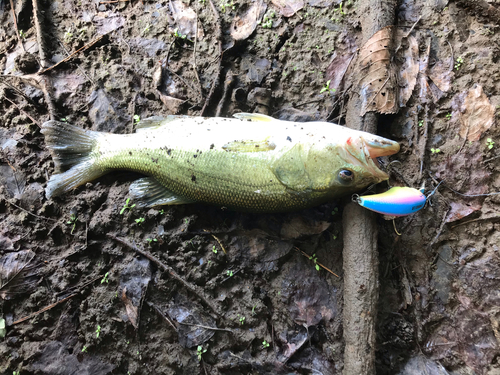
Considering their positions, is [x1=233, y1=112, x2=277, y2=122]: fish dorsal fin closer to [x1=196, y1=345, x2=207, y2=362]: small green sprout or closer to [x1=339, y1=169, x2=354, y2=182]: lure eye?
[x1=339, y1=169, x2=354, y2=182]: lure eye

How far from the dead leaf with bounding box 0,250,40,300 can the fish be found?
73 centimetres

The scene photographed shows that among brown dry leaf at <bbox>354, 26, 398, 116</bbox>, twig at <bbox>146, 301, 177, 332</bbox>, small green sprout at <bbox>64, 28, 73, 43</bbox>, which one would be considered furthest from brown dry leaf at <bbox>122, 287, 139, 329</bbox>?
small green sprout at <bbox>64, 28, 73, 43</bbox>

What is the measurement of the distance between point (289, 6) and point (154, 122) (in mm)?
2089

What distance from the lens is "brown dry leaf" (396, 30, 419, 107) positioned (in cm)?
308

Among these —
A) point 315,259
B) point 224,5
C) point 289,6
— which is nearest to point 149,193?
point 315,259

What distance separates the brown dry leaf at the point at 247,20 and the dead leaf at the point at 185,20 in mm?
425

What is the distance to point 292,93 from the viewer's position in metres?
3.36

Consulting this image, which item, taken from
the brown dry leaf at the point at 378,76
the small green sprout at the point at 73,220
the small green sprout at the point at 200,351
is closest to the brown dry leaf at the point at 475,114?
the brown dry leaf at the point at 378,76

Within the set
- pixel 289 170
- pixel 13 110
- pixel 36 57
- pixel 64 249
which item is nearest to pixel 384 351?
pixel 289 170

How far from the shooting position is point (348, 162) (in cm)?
262

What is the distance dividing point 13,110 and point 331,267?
4.13m

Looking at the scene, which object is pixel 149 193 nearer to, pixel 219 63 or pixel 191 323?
pixel 191 323

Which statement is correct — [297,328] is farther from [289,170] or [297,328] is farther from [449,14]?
[449,14]

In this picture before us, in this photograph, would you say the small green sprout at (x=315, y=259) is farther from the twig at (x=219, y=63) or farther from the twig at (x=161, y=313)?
the twig at (x=219, y=63)
